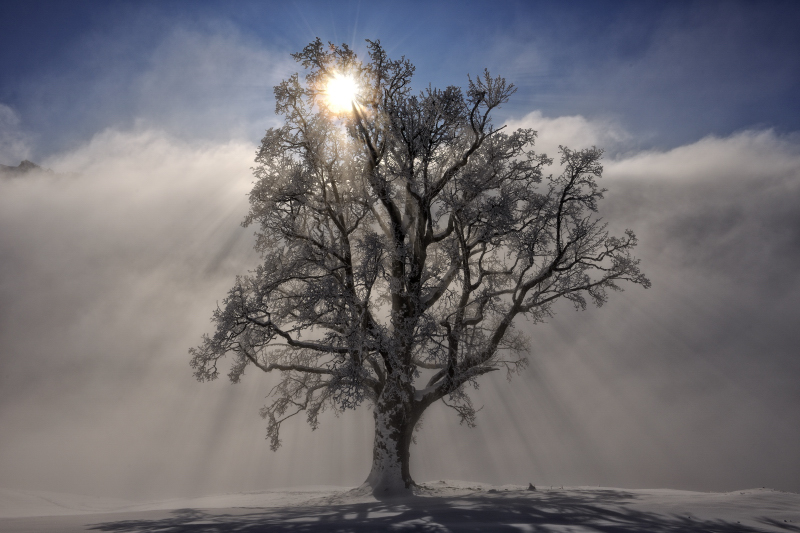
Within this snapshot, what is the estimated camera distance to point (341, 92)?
47.0 feet

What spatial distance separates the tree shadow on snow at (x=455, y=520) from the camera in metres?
6.81

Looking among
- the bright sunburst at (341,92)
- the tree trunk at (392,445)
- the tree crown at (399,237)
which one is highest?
the bright sunburst at (341,92)

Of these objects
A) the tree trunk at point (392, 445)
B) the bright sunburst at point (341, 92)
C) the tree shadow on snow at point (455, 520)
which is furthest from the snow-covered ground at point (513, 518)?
the bright sunburst at point (341, 92)

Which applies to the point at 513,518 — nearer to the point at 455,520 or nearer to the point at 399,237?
the point at 455,520

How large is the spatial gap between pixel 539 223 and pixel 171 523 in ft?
36.7

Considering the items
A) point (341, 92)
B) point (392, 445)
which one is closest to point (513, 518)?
point (392, 445)

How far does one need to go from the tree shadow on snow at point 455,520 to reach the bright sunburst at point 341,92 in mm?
10646

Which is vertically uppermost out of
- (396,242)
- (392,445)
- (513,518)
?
(396,242)

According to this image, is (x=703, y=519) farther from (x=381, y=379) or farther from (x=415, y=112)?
(x=415, y=112)

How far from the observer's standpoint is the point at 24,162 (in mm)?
87562

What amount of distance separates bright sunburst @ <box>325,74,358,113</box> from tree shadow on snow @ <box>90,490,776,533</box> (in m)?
10.6

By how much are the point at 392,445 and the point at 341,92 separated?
33.6 ft

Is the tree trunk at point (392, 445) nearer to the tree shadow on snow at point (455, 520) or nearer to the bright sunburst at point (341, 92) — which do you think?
the tree shadow on snow at point (455, 520)

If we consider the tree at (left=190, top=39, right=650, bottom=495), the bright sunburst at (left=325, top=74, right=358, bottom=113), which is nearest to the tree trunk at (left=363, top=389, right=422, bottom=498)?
the tree at (left=190, top=39, right=650, bottom=495)
